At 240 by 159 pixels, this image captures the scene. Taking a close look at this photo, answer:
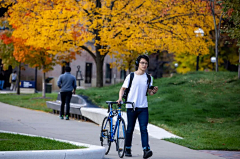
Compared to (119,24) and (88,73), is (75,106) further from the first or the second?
(88,73)

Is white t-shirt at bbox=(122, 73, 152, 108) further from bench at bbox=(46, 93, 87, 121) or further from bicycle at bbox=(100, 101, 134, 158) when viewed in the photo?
bench at bbox=(46, 93, 87, 121)

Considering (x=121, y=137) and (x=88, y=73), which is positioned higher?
(x=88, y=73)

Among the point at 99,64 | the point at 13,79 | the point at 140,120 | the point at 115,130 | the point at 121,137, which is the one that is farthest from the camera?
the point at 13,79

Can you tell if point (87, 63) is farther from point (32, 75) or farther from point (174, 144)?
point (174, 144)

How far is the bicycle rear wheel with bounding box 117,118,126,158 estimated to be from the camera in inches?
325

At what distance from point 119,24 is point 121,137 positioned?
12046mm

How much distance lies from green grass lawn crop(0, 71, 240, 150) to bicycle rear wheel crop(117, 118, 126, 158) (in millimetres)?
2453

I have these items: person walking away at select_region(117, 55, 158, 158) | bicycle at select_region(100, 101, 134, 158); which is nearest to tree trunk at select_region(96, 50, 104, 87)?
bicycle at select_region(100, 101, 134, 158)

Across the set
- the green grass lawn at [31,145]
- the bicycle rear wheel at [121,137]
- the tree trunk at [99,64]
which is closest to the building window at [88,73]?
the tree trunk at [99,64]

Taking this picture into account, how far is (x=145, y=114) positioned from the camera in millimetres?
8211

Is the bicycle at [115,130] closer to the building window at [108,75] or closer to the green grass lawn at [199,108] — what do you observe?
the green grass lawn at [199,108]

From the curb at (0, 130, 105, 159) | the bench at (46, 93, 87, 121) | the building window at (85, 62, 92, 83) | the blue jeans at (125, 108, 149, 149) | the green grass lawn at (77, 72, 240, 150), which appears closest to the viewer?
the curb at (0, 130, 105, 159)

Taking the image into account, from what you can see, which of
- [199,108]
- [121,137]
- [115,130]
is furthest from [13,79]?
[121,137]

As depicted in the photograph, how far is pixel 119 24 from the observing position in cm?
1988
